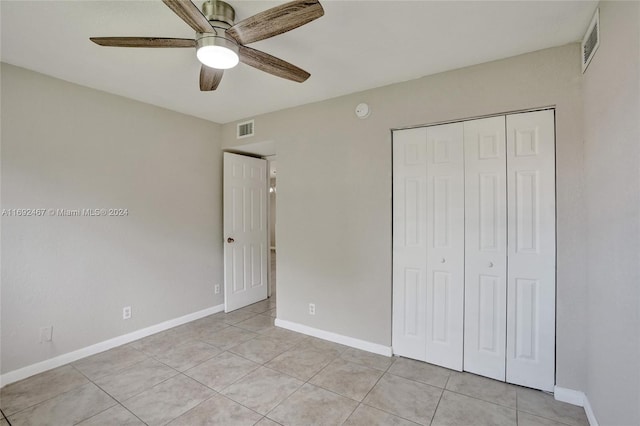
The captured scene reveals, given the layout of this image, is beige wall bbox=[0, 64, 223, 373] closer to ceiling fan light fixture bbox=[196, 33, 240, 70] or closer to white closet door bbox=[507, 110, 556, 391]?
ceiling fan light fixture bbox=[196, 33, 240, 70]

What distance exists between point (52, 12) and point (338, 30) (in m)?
1.70

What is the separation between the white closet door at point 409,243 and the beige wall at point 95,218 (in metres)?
2.46

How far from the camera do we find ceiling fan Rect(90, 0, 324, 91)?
1.29 m

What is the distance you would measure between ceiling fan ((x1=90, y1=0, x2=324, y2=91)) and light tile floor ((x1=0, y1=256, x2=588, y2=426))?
89.0 inches

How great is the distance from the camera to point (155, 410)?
194 cm

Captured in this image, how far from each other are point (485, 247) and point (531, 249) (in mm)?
298

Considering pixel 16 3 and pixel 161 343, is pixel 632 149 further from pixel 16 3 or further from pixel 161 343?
pixel 161 343

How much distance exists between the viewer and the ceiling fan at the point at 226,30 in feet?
4.24

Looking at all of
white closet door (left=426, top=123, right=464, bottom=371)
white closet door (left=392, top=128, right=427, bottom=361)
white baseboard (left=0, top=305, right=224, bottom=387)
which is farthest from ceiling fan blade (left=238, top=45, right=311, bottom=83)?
white baseboard (left=0, top=305, right=224, bottom=387)

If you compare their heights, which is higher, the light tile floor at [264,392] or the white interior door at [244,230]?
the white interior door at [244,230]

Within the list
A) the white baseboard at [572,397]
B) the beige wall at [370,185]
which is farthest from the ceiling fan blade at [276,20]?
the white baseboard at [572,397]

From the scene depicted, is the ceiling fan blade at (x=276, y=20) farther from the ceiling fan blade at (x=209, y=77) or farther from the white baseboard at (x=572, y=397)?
→ the white baseboard at (x=572, y=397)

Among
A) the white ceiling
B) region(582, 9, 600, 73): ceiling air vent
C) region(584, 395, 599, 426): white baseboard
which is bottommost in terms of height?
region(584, 395, 599, 426): white baseboard

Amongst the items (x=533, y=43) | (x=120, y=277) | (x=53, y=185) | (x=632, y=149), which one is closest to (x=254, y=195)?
(x=120, y=277)
